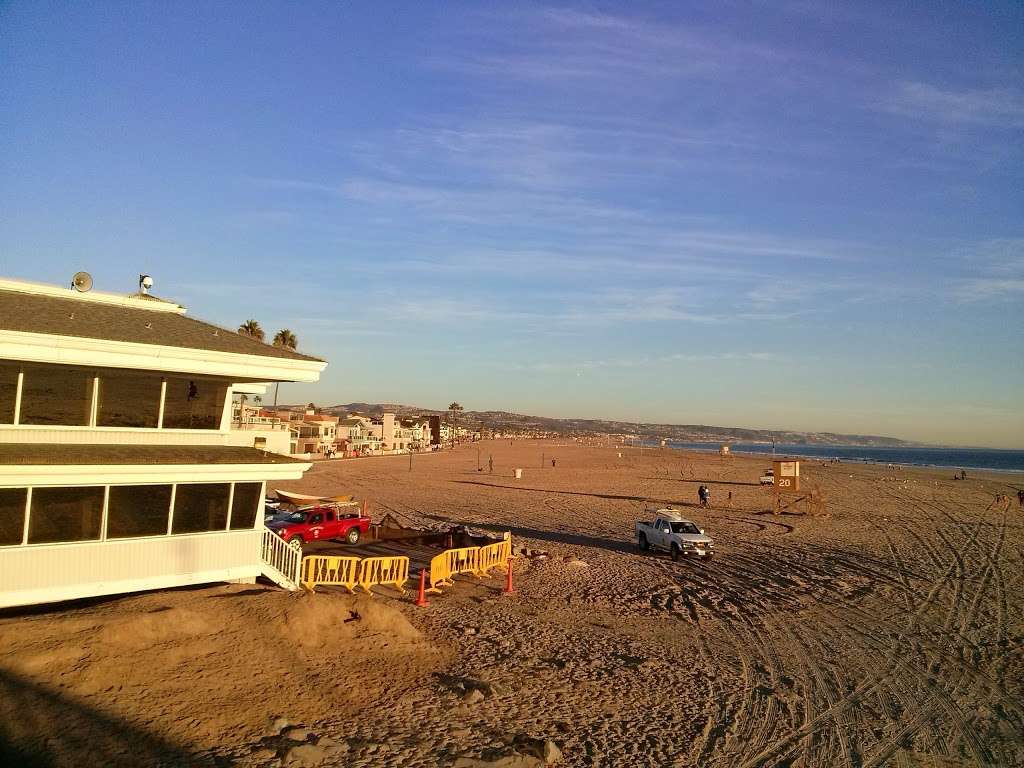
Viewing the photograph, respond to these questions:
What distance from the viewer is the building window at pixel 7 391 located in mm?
13250

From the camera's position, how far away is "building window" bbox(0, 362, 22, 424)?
13250 millimetres

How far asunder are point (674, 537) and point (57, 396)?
21.2 m

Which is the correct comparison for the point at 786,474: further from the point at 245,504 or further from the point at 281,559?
the point at 245,504

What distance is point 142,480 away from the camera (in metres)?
13.9

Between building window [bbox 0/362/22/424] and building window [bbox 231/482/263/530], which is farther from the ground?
building window [bbox 0/362/22/424]

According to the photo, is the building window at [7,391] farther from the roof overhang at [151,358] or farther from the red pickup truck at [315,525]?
the red pickup truck at [315,525]

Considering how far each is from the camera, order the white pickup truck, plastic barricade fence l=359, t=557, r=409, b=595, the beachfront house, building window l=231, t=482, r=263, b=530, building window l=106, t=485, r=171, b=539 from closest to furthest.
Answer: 1. the beachfront house
2. building window l=106, t=485, r=171, b=539
3. building window l=231, t=482, r=263, b=530
4. plastic barricade fence l=359, t=557, r=409, b=595
5. the white pickup truck

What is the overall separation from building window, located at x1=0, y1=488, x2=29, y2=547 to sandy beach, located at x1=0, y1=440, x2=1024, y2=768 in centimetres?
167

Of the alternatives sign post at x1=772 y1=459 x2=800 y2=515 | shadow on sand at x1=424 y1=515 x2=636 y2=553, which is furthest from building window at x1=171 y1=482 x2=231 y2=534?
sign post at x1=772 y1=459 x2=800 y2=515

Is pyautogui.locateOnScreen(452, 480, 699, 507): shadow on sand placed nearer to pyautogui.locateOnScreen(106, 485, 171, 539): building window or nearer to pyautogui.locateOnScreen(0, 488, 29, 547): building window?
pyautogui.locateOnScreen(106, 485, 171, 539): building window

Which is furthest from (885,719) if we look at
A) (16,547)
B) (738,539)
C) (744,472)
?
(744,472)

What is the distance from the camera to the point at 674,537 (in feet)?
87.1

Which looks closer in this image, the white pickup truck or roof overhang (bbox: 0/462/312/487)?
roof overhang (bbox: 0/462/312/487)

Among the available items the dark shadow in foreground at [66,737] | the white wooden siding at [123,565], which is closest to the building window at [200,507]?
the white wooden siding at [123,565]
